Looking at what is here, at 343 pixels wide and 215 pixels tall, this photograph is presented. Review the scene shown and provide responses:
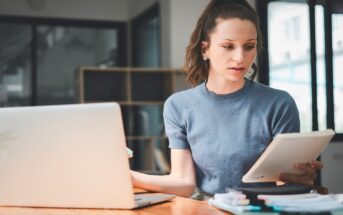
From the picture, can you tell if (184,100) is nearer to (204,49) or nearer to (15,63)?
(204,49)

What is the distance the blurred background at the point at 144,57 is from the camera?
4.56 m

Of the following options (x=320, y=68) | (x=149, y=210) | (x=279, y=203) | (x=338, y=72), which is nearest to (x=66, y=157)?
(x=149, y=210)

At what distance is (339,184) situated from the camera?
15.4 feet

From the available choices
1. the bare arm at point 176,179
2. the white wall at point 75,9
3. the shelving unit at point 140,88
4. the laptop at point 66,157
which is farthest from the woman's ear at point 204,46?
the white wall at point 75,9

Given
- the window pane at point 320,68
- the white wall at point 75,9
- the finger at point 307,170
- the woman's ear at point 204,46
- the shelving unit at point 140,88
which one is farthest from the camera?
the white wall at point 75,9

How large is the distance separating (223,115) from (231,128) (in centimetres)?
6

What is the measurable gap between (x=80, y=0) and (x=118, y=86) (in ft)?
4.95

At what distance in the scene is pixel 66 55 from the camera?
682cm

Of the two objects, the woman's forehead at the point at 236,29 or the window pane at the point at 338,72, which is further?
the window pane at the point at 338,72

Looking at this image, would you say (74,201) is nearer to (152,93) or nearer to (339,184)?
(339,184)

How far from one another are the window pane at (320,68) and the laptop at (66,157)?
3302 mm

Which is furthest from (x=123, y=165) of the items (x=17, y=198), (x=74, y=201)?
(x=17, y=198)

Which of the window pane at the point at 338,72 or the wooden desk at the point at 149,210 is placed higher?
the window pane at the point at 338,72

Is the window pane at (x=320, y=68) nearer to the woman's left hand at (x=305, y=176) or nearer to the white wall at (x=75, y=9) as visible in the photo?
the woman's left hand at (x=305, y=176)
